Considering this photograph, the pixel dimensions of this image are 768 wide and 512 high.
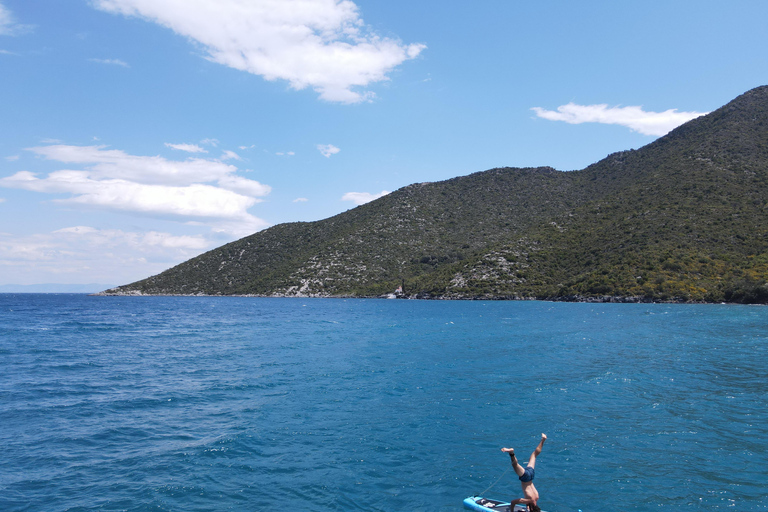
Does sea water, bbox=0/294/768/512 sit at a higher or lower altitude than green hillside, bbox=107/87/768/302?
lower

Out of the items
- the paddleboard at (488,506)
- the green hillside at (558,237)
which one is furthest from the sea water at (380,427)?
the green hillside at (558,237)

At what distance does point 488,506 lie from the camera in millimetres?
11391

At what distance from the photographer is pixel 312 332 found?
52844mm

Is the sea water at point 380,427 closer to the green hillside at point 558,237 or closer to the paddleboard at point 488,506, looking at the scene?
the paddleboard at point 488,506

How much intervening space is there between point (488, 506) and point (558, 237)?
124145 millimetres

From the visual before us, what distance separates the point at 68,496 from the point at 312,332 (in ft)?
133

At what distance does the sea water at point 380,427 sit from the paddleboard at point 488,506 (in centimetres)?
46

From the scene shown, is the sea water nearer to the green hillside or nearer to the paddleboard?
the paddleboard

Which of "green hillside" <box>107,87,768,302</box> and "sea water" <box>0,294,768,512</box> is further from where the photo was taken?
"green hillside" <box>107,87,768,302</box>

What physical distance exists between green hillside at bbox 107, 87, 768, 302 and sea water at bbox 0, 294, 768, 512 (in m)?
64.6

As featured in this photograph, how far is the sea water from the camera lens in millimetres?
12719

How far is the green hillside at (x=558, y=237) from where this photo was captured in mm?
92562

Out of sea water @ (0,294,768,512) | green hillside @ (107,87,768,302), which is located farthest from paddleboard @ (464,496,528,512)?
green hillside @ (107,87,768,302)

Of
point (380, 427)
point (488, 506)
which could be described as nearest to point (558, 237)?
point (380, 427)
